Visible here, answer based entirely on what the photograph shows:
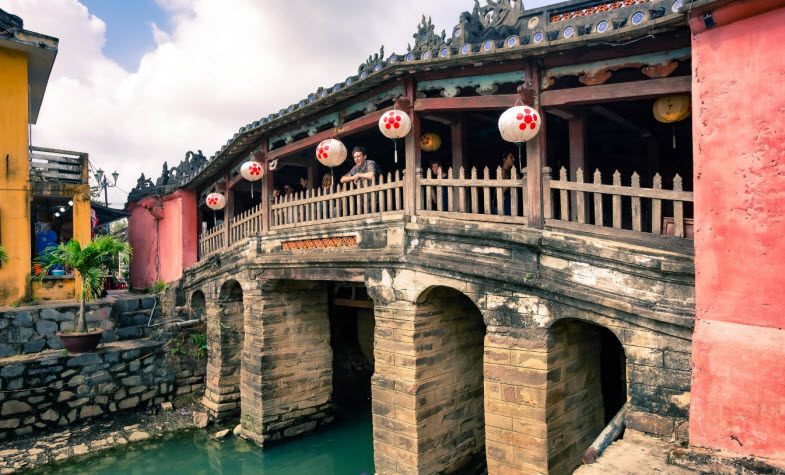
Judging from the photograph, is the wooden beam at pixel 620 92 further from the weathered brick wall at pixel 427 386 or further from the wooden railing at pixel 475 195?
the weathered brick wall at pixel 427 386

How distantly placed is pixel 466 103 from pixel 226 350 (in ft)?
28.3

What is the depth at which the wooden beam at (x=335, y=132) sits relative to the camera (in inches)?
302

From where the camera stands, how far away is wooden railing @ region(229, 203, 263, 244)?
1052cm

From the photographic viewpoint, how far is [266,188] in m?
10.4

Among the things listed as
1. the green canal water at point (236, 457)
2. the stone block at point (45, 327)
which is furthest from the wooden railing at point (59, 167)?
the green canal water at point (236, 457)

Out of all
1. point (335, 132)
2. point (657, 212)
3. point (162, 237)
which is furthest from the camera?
point (162, 237)

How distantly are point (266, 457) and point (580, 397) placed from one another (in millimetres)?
6747

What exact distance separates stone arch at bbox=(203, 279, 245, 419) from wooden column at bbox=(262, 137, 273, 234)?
2.35 metres

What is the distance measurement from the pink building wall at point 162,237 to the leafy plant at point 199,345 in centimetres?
277

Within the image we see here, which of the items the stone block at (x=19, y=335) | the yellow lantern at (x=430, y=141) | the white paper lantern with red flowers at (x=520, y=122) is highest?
the yellow lantern at (x=430, y=141)

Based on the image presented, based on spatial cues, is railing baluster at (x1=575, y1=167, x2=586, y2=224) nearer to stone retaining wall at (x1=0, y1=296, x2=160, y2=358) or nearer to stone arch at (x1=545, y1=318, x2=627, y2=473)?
stone arch at (x1=545, y1=318, x2=627, y2=473)

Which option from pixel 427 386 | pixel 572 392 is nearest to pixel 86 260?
pixel 427 386

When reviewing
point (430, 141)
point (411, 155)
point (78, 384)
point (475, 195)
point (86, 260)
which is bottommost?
point (78, 384)

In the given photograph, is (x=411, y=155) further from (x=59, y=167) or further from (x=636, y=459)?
(x=59, y=167)
